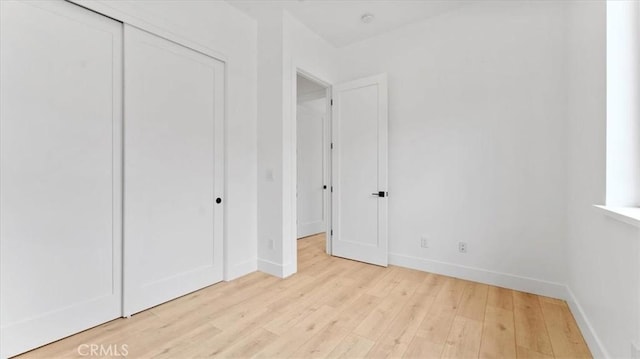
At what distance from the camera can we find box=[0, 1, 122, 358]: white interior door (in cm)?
162

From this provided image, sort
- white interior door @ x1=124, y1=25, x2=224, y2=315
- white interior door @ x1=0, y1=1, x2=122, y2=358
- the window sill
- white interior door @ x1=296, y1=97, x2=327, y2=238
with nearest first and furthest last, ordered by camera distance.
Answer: the window sill
white interior door @ x1=0, y1=1, x2=122, y2=358
white interior door @ x1=124, y1=25, x2=224, y2=315
white interior door @ x1=296, y1=97, x2=327, y2=238

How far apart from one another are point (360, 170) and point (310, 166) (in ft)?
5.90

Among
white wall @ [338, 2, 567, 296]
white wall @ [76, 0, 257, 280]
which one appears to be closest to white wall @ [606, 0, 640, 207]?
white wall @ [338, 2, 567, 296]

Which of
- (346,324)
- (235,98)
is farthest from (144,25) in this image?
(346,324)

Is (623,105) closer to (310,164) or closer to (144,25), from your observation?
(144,25)

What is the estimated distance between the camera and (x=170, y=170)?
93.4 inches

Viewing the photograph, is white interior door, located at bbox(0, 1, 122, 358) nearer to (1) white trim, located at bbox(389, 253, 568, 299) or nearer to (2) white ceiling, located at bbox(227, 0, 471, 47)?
(2) white ceiling, located at bbox(227, 0, 471, 47)

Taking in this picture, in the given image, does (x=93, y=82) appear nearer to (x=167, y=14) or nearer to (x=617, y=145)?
(x=167, y=14)

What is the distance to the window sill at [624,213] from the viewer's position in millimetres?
1148

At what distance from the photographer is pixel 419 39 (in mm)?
3141

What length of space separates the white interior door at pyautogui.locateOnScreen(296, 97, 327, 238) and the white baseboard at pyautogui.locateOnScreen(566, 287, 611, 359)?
140 inches

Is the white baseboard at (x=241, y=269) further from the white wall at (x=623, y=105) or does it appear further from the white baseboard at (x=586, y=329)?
the white wall at (x=623, y=105)

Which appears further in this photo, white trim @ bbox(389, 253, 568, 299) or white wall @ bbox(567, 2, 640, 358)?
white trim @ bbox(389, 253, 568, 299)

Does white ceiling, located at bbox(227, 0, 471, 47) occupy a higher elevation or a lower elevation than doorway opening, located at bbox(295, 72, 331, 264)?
higher
